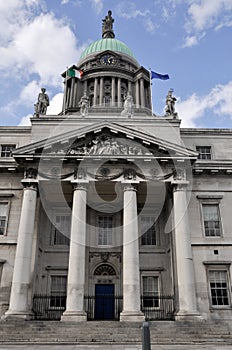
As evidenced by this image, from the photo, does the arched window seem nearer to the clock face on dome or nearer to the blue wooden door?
the blue wooden door

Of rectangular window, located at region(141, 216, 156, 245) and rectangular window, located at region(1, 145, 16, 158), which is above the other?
rectangular window, located at region(1, 145, 16, 158)

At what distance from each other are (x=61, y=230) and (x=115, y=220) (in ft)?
14.1

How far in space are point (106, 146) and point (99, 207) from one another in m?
5.80

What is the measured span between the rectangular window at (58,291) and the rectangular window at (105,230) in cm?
400

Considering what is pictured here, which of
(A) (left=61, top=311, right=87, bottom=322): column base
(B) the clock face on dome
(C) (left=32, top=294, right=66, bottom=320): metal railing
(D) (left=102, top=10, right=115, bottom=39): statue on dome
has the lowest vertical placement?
(A) (left=61, top=311, right=87, bottom=322): column base

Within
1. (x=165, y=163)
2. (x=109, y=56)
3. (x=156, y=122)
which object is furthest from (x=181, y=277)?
(x=109, y=56)

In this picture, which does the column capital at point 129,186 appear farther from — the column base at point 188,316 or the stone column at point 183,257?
the column base at point 188,316

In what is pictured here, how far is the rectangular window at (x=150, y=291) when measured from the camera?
24266 mm

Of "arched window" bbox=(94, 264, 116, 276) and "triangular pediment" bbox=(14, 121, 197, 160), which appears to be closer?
"triangular pediment" bbox=(14, 121, 197, 160)

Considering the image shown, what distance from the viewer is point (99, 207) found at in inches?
1067

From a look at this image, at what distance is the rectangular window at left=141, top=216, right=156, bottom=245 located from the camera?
86.6 feet

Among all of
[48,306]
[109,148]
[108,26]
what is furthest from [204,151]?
[108,26]

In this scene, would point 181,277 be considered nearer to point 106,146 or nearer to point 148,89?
point 106,146

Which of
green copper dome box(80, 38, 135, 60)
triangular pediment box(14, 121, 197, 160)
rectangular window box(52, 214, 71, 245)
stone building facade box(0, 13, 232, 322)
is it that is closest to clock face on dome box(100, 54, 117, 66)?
green copper dome box(80, 38, 135, 60)
